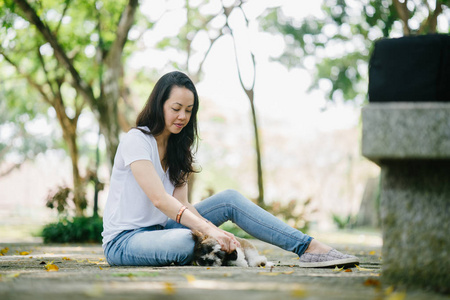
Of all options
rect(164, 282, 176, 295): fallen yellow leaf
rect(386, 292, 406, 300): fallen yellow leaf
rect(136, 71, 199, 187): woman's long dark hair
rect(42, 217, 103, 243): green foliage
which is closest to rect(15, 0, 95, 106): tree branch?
rect(42, 217, 103, 243): green foliage

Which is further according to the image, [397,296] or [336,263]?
[336,263]

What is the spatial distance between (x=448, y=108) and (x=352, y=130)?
2389 centimetres

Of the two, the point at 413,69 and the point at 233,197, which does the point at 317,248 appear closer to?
the point at 233,197

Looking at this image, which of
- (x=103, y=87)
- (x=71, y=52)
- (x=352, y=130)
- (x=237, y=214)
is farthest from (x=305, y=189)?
(x=237, y=214)

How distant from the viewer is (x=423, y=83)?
7.41ft

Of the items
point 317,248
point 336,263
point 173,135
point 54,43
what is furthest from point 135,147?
point 54,43

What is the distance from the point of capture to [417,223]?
7.29ft

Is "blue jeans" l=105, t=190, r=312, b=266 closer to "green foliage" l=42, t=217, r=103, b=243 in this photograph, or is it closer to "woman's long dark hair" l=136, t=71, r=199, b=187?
"woman's long dark hair" l=136, t=71, r=199, b=187

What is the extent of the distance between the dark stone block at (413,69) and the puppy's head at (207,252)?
147 cm

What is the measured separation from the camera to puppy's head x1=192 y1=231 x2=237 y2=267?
10.8ft

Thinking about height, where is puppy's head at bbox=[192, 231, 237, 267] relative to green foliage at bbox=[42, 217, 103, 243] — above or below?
above

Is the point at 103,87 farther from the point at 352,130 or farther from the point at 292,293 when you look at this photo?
the point at 352,130

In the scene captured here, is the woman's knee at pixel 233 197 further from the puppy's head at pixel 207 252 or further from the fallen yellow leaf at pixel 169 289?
the fallen yellow leaf at pixel 169 289

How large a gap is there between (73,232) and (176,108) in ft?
17.6
